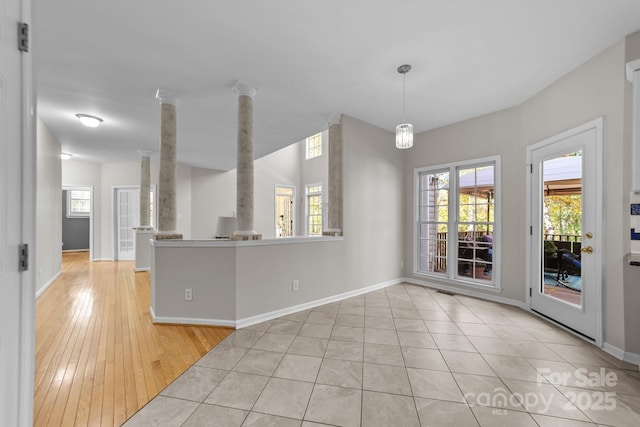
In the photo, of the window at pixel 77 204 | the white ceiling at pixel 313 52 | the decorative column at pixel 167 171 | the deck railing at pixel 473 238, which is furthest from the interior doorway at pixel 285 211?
the window at pixel 77 204

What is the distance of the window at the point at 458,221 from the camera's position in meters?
4.15

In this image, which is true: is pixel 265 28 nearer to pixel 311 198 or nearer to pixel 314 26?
pixel 314 26

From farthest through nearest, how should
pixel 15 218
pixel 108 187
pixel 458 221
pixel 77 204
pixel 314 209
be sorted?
pixel 77 204 < pixel 314 209 < pixel 108 187 < pixel 458 221 < pixel 15 218

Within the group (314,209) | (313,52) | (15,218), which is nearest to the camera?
(15,218)

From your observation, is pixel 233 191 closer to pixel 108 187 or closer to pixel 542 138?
pixel 108 187

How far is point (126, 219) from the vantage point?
24.5 ft

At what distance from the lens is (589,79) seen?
269 centimetres

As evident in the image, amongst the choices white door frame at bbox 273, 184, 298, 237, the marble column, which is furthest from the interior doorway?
the marble column

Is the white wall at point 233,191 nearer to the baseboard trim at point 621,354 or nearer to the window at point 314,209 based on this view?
the window at point 314,209

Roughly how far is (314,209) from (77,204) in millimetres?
7917

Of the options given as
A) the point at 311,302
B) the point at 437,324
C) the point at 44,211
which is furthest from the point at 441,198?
the point at 44,211

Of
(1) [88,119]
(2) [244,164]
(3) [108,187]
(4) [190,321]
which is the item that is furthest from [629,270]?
(3) [108,187]

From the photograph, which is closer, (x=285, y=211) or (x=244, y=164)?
(x=244, y=164)

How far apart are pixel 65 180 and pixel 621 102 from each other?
402 inches
